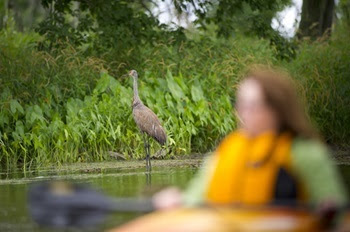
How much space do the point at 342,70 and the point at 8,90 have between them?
616 centimetres

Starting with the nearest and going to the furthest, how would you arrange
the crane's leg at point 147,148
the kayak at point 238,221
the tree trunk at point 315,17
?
the kayak at point 238,221
the crane's leg at point 147,148
the tree trunk at point 315,17

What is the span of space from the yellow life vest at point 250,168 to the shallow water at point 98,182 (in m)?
3.41

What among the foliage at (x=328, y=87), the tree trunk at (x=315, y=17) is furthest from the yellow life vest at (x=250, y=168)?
the tree trunk at (x=315, y=17)

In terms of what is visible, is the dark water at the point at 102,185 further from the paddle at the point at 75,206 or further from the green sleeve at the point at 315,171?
the green sleeve at the point at 315,171

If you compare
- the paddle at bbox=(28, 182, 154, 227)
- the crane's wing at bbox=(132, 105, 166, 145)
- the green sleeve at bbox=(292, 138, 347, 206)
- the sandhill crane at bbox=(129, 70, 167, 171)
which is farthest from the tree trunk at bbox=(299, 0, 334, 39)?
the green sleeve at bbox=(292, 138, 347, 206)

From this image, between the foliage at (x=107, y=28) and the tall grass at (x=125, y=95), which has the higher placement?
the foliage at (x=107, y=28)

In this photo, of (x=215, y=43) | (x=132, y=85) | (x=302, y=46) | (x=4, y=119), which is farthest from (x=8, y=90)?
(x=302, y=46)

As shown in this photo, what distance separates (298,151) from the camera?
5.75 meters

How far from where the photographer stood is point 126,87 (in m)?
20.2

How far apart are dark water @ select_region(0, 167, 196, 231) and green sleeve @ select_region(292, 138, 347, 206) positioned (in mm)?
3713

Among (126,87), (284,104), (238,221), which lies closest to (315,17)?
(126,87)

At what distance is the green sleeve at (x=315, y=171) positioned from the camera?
5.67 meters

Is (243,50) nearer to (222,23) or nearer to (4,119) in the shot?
(222,23)

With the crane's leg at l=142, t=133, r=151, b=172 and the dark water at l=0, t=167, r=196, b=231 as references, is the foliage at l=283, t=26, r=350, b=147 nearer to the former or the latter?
the crane's leg at l=142, t=133, r=151, b=172
